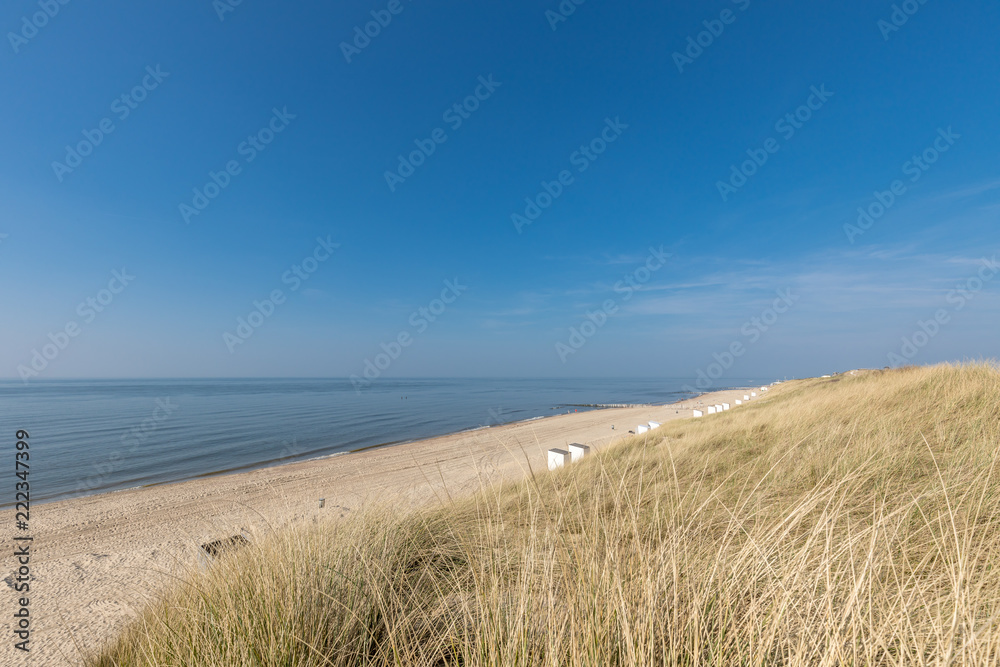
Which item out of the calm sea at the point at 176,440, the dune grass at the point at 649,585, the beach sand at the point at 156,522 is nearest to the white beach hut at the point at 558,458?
the beach sand at the point at 156,522

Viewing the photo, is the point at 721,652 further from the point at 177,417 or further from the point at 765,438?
the point at 177,417

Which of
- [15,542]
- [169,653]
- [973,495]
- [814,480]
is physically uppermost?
[973,495]

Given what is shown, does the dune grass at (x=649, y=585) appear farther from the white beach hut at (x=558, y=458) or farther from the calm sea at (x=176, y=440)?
the calm sea at (x=176, y=440)

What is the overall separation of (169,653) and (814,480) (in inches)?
208

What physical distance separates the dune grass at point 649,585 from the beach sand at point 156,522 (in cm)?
62

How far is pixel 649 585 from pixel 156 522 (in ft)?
38.0

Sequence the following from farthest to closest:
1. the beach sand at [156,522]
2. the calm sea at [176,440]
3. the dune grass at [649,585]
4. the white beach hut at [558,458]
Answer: the calm sea at [176,440]
the white beach hut at [558,458]
the beach sand at [156,522]
the dune grass at [649,585]

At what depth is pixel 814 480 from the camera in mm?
3922

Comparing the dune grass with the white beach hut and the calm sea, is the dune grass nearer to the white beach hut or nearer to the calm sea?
the white beach hut

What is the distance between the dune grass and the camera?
1.63 meters

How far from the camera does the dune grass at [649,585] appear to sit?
163 cm

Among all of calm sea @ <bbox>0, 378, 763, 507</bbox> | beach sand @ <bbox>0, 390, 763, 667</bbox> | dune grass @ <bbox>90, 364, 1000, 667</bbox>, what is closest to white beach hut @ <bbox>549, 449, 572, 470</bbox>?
beach sand @ <bbox>0, 390, 763, 667</bbox>

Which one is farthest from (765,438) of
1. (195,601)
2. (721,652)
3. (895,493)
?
(195,601)

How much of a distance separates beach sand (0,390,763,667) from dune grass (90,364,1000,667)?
0.62 meters
